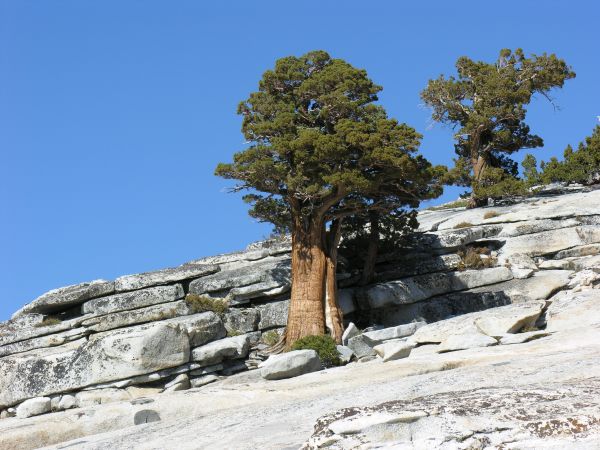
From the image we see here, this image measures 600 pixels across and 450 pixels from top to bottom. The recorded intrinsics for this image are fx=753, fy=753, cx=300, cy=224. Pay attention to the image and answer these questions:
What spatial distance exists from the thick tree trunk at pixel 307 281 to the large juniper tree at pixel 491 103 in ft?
53.2

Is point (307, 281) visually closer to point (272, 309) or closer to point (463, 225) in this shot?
point (272, 309)

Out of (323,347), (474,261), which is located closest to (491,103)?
(474,261)

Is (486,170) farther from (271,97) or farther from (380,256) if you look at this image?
(271,97)

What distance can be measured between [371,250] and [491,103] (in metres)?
16.0

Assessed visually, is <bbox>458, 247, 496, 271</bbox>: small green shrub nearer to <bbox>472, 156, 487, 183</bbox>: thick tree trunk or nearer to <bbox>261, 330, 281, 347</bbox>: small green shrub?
<bbox>261, 330, 281, 347</bbox>: small green shrub

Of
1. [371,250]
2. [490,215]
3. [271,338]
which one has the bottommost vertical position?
[271,338]

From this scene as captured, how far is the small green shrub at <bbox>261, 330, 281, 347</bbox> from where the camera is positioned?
98.9 ft

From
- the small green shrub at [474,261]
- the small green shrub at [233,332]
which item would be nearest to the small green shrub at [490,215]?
the small green shrub at [474,261]

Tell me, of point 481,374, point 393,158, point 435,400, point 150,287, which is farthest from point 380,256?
point 435,400

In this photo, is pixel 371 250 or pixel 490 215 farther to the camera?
pixel 490 215

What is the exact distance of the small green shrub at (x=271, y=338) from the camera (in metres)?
30.2

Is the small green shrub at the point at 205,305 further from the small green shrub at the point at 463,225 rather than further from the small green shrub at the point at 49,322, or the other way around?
the small green shrub at the point at 463,225

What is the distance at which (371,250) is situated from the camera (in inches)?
1337

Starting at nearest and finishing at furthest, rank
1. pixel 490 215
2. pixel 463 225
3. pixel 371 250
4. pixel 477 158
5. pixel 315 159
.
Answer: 1. pixel 315 159
2. pixel 371 250
3. pixel 463 225
4. pixel 490 215
5. pixel 477 158
